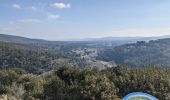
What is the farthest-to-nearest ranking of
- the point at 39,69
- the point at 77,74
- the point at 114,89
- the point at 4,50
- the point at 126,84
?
the point at 4,50 < the point at 39,69 < the point at 77,74 < the point at 126,84 < the point at 114,89

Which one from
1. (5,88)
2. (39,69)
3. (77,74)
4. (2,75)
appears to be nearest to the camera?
(77,74)

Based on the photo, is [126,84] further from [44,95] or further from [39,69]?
[39,69]

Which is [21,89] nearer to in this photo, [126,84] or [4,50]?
[126,84]

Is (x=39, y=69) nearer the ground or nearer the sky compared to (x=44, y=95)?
nearer the ground

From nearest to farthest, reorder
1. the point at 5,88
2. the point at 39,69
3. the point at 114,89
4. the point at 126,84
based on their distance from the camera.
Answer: the point at 114,89 < the point at 126,84 < the point at 5,88 < the point at 39,69

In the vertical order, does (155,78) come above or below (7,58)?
above

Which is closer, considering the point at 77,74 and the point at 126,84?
the point at 126,84

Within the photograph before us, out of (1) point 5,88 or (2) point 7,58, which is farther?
(2) point 7,58

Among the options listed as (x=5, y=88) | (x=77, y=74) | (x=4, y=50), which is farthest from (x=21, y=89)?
(x=4, y=50)

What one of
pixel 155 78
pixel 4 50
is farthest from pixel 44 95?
pixel 4 50
